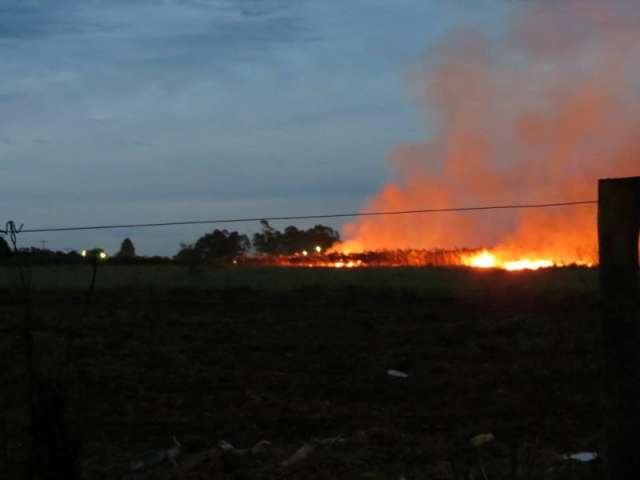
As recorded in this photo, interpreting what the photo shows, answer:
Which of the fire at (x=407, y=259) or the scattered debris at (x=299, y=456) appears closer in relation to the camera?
the scattered debris at (x=299, y=456)

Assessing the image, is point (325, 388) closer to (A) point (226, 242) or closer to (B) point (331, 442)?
(B) point (331, 442)

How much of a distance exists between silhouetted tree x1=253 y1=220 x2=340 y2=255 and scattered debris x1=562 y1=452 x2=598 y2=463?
3150 inches

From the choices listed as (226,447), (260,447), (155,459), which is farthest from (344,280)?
(155,459)

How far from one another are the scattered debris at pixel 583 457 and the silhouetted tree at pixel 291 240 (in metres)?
80.0

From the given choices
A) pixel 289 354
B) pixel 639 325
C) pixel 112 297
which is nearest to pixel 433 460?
pixel 639 325

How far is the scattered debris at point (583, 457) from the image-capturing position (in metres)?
7.64

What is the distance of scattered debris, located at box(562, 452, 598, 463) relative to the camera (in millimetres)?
7645

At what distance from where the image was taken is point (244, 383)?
1205 centimetres

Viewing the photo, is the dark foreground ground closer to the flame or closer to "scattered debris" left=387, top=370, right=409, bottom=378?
"scattered debris" left=387, top=370, right=409, bottom=378

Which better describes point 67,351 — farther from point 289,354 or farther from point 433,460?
point 289,354

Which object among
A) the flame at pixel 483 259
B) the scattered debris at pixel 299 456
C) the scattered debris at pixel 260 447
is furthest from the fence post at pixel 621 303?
the flame at pixel 483 259

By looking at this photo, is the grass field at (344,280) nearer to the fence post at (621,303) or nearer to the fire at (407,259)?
the fire at (407,259)

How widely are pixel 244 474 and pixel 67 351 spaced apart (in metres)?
2.21

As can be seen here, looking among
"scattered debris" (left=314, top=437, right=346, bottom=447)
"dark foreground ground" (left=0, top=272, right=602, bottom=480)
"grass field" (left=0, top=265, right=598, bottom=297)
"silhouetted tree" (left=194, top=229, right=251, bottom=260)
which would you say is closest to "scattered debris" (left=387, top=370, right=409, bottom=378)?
"dark foreground ground" (left=0, top=272, right=602, bottom=480)
